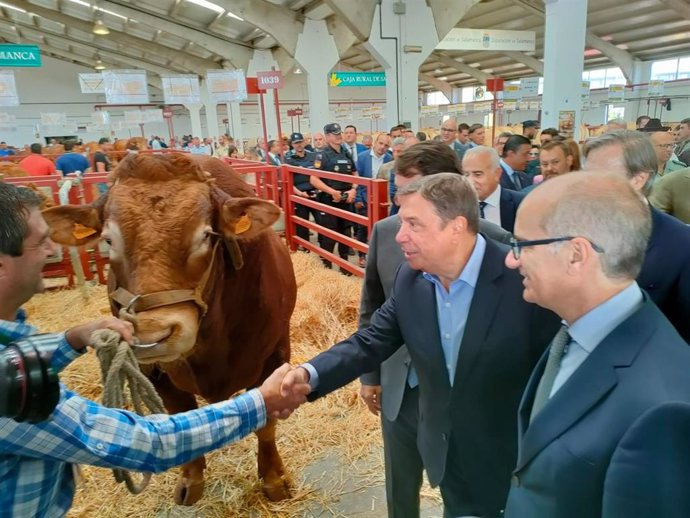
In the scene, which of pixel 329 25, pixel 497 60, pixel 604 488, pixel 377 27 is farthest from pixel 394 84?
pixel 497 60

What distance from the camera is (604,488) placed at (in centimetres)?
94

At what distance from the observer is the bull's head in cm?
197

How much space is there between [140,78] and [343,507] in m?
14.9

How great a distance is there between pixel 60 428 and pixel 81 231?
147cm

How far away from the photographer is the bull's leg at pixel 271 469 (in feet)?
9.77

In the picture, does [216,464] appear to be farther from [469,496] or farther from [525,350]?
[525,350]

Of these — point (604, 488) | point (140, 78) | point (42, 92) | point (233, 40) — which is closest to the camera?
point (604, 488)

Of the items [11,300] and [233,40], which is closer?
[11,300]

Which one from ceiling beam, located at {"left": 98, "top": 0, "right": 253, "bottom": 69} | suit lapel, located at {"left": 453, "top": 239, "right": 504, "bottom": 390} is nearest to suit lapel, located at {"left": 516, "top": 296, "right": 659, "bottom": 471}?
suit lapel, located at {"left": 453, "top": 239, "right": 504, "bottom": 390}

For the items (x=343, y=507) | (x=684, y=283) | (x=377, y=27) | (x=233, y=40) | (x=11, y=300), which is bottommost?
(x=343, y=507)

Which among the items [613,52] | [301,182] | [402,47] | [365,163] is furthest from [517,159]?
[613,52]

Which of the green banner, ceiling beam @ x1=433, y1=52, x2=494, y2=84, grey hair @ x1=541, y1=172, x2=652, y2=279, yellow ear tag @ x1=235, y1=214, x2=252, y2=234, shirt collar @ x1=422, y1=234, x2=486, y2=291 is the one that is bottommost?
shirt collar @ x1=422, y1=234, x2=486, y2=291

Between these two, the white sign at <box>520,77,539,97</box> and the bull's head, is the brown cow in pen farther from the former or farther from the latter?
the white sign at <box>520,77,539,97</box>

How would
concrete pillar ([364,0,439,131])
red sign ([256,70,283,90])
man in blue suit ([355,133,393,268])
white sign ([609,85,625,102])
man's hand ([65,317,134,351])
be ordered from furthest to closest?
1. white sign ([609,85,625,102])
2. concrete pillar ([364,0,439,131])
3. red sign ([256,70,283,90])
4. man in blue suit ([355,133,393,268])
5. man's hand ([65,317,134,351])
